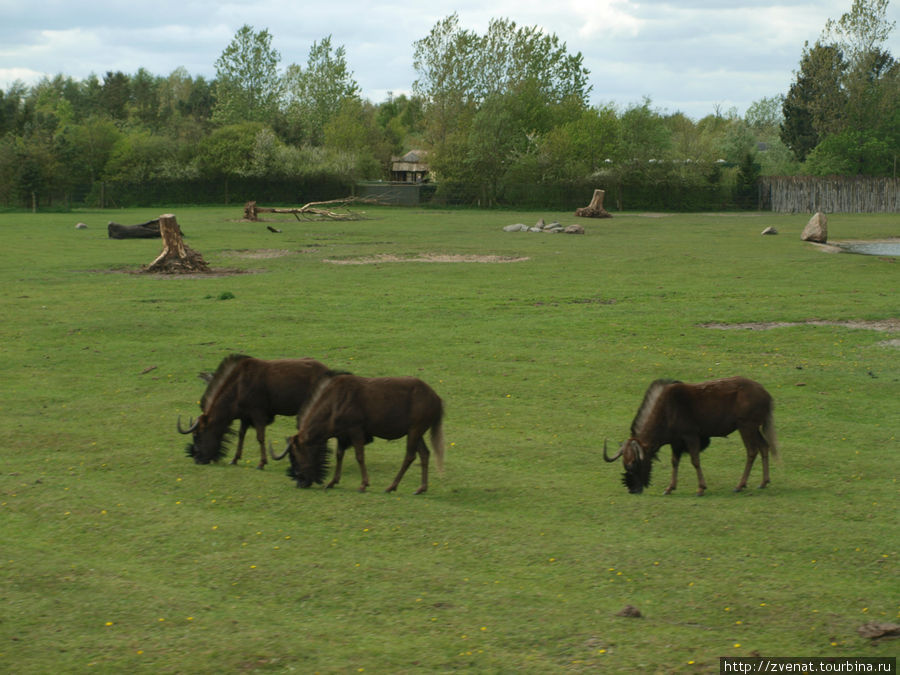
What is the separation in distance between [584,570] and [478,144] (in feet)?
243

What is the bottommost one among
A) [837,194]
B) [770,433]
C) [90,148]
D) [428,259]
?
[770,433]

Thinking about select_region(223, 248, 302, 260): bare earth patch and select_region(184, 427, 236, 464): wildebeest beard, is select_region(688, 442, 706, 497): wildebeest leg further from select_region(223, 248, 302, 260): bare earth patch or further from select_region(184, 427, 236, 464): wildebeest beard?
select_region(223, 248, 302, 260): bare earth patch

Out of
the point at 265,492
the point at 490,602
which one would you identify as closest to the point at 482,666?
the point at 490,602

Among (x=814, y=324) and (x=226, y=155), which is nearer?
(x=814, y=324)

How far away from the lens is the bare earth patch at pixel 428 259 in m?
32.9

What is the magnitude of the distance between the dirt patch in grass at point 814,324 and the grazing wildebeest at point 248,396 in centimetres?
1136

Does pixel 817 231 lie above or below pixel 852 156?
below

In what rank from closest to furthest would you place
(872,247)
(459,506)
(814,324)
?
(459,506), (814,324), (872,247)

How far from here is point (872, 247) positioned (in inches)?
1532

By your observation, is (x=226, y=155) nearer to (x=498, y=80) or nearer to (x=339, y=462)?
(x=498, y=80)

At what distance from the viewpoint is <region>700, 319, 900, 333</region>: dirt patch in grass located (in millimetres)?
19109

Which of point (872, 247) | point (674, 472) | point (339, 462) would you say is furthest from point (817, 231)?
point (339, 462)

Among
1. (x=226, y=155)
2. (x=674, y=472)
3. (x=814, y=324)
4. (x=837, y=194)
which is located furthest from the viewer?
(x=226, y=155)

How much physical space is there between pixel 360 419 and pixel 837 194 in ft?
230
